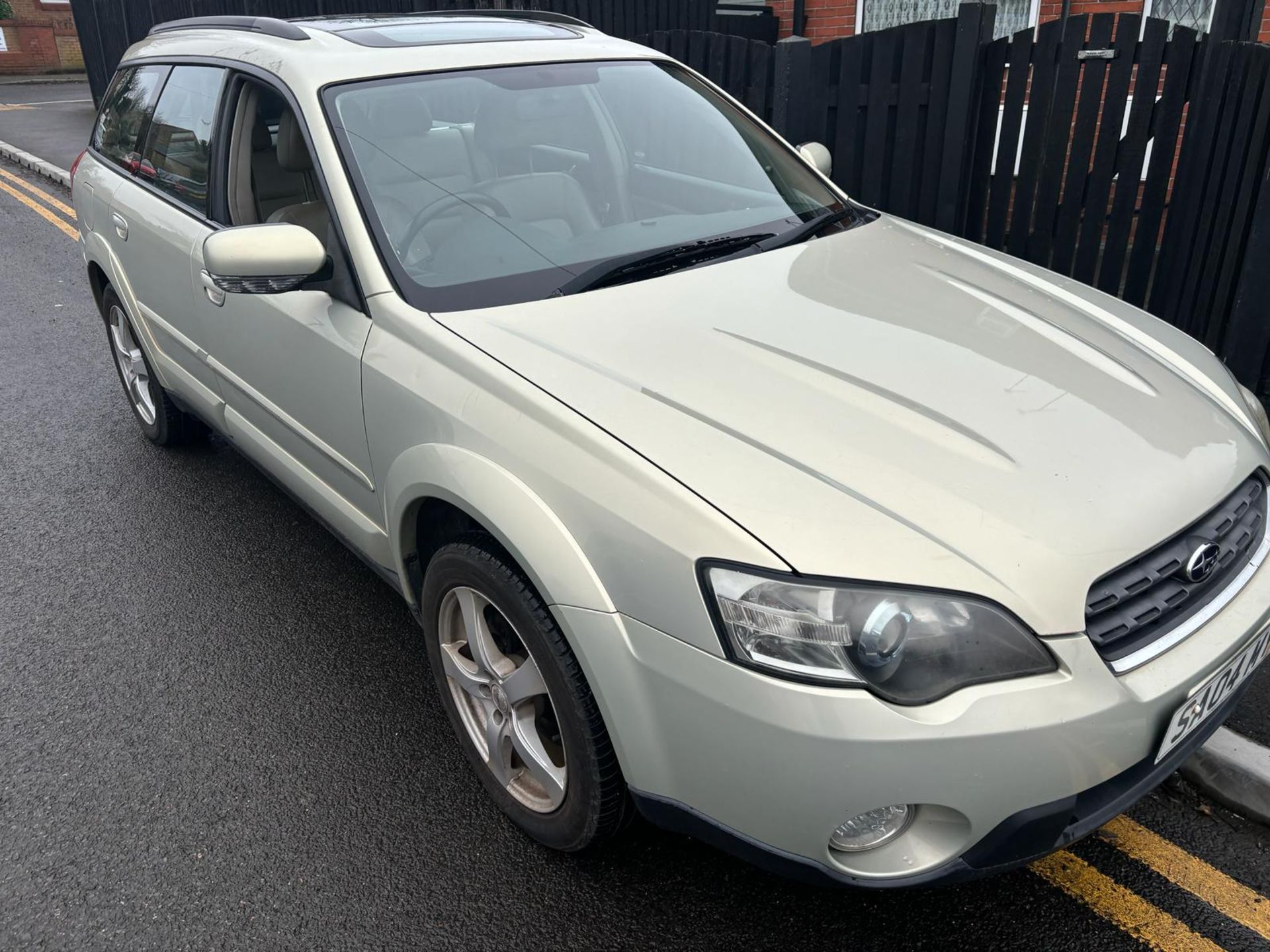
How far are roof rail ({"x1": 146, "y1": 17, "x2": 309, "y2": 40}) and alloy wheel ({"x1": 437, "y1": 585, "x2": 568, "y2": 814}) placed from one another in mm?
1986

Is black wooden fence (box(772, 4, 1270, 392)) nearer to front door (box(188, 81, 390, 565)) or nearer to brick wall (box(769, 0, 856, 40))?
front door (box(188, 81, 390, 565))

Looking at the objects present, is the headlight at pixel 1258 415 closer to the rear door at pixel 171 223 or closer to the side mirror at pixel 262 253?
the side mirror at pixel 262 253

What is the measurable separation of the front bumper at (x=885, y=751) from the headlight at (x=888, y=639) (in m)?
0.03

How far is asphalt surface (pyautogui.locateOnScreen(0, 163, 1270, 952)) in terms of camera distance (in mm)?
2295

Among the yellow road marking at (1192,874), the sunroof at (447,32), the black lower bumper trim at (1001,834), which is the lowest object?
the yellow road marking at (1192,874)

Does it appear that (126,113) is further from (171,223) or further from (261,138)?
(261,138)

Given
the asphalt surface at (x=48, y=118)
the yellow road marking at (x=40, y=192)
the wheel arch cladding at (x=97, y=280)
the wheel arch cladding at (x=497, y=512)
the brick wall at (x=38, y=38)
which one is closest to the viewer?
the wheel arch cladding at (x=497, y=512)

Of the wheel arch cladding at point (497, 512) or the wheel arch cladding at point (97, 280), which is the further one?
the wheel arch cladding at point (97, 280)

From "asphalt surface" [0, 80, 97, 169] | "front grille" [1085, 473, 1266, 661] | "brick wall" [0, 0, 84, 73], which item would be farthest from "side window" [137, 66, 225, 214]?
"brick wall" [0, 0, 84, 73]

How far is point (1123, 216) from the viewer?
475 cm

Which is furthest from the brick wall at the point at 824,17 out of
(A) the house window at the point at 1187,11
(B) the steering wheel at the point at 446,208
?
(B) the steering wheel at the point at 446,208

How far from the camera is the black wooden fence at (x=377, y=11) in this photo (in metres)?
8.55

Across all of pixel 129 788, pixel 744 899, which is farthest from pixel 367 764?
pixel 744 899

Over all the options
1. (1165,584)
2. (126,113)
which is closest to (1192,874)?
(1165,584)
